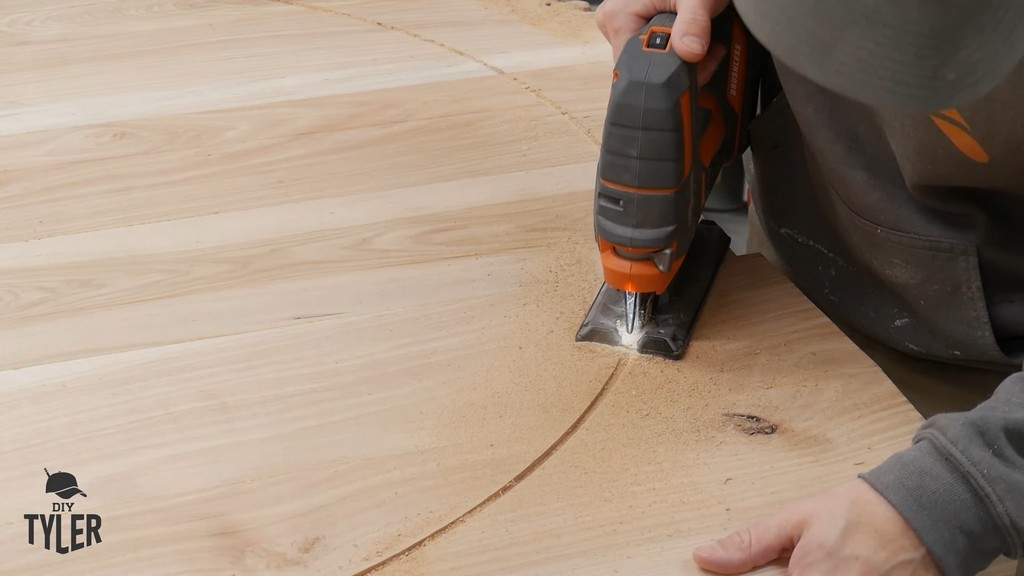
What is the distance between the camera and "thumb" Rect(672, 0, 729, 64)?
3.58 ft

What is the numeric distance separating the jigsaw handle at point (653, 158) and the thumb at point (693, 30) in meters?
0.01

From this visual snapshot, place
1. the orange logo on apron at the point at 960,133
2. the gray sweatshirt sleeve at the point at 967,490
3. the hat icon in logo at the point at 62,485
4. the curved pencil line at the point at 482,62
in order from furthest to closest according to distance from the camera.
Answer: the curved pencil line at the point at 482,62 → the orange logo on apron at the point at 960,133 → the hat icon in logo at the point at 62,485 → the gray sweatshirt sleeve at the point at 967,490

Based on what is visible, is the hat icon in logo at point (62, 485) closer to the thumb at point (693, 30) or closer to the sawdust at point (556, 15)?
the thumb at point (693, 30)

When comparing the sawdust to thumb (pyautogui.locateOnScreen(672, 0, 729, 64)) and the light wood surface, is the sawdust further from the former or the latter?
thumb (pyautogui.locateOnScreen(672, 0, 729, 64))

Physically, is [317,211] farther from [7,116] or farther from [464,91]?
[7,116]

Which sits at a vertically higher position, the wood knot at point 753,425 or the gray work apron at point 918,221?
the gray work apron at point 918,221

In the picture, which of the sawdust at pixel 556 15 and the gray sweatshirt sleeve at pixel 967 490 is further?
the sawdust at pixel 556 15

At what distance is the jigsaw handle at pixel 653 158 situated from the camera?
3.51 ft

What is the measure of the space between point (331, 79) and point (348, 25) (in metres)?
0.26

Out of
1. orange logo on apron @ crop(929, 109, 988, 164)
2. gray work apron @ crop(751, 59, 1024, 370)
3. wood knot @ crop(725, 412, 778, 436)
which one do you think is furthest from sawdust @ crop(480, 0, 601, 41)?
wood knot @ crop(725, 412, 778, 436)

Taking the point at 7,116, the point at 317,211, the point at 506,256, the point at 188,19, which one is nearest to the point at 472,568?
the point at 506,256

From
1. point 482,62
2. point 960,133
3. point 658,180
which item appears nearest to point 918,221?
point 960,133

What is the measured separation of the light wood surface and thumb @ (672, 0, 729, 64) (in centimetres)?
33

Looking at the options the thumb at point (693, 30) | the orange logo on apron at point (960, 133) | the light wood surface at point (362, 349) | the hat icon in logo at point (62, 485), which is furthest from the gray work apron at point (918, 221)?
the hat icon in logo at point (62, 485)
